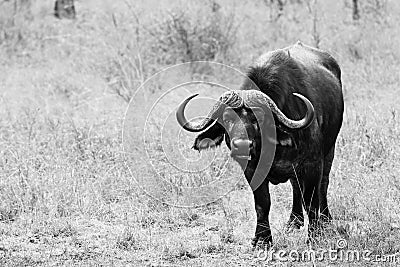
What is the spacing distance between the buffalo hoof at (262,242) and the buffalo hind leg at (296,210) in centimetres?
35

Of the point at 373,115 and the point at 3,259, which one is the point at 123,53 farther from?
the point at 3,259

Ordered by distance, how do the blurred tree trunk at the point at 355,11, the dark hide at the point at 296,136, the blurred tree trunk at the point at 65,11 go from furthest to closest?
1. the blurred tree trunk at the point at 65,11
2. the blurred tree trunk at the point at 355,11
3. the dark hide at the point at 296,136

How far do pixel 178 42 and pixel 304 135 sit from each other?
20.6 feet

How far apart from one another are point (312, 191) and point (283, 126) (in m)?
0.64

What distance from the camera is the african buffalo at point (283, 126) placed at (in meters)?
4.26

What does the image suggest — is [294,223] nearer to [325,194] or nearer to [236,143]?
[325,194]

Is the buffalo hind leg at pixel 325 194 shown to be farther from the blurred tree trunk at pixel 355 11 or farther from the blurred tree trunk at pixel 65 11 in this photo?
the blurred tree trunk at pixel 65 11

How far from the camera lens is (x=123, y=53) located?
1004 centimetres

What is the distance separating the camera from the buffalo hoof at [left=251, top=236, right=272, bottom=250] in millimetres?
4679

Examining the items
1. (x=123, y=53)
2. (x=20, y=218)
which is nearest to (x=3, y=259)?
(x=20, y=218)

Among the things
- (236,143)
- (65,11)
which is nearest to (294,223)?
(236,143)

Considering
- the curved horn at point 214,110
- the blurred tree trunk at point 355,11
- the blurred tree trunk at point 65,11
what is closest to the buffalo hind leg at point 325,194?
the curved horn at point 214,110

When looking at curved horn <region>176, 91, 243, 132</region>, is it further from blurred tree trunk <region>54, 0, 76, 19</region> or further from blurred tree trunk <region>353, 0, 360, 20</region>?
blurred tree trunk <region>54, 0, 76, 19</region>

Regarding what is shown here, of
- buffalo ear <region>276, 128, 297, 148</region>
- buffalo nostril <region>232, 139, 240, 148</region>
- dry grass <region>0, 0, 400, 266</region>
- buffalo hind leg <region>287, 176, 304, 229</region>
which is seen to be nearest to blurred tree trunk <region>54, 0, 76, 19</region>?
dry grass <region>0, 0, 400, 266</region>
